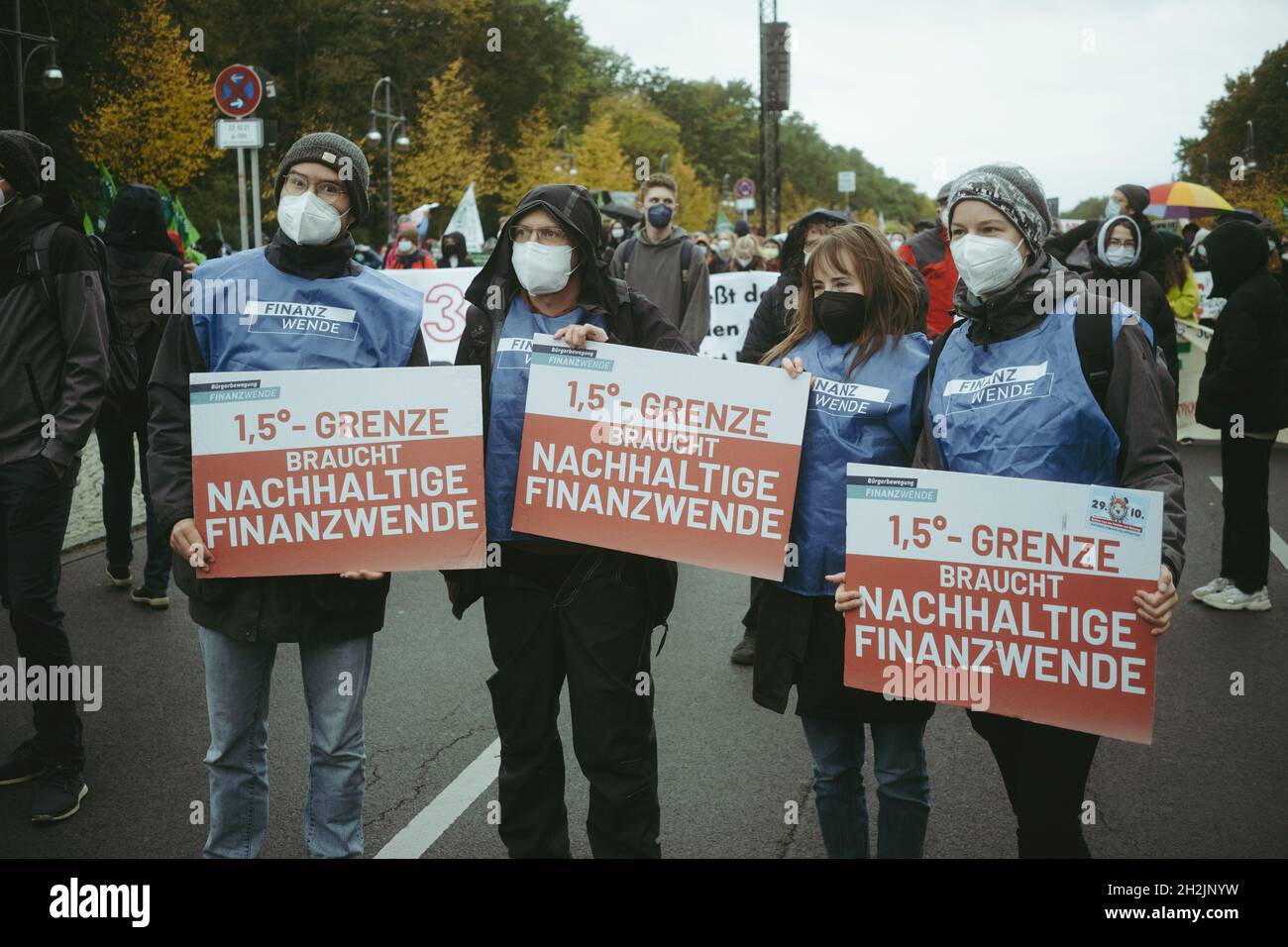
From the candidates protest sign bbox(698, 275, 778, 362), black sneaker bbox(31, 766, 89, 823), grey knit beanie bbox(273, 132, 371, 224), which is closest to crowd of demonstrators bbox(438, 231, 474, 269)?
protest sign bbox(698, 275, 778, 362)

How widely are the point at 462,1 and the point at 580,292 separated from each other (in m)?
58.0

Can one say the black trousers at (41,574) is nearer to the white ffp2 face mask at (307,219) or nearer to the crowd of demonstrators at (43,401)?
the crowd of demonstrators at (43,401)

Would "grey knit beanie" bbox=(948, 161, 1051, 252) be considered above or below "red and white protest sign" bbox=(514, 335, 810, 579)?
above

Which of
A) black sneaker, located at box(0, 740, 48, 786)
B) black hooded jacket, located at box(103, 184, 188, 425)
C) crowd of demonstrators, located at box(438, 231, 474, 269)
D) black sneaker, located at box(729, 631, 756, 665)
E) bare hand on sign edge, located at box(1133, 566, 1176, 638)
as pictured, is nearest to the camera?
bare hand on sign edge, located at box(1133, 566, 1176, 638)

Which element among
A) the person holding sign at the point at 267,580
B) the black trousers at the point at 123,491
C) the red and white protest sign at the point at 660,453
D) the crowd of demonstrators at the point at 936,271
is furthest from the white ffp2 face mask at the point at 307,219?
the crowd of demonstrators at the point at 936,271

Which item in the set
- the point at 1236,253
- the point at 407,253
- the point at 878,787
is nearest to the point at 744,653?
the point at 878,787

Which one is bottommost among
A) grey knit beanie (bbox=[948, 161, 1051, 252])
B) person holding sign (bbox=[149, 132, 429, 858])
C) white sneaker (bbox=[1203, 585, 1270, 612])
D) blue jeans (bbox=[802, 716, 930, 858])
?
white sneaker (bbox=[1203, 585, 1270, 612])

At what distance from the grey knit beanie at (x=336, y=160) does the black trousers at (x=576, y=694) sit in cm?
117

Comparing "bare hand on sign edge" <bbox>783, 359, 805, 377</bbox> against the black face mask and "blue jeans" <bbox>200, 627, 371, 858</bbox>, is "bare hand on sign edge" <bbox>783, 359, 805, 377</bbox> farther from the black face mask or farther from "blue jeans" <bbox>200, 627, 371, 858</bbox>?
"blue jeans" <bbox>200, 627, 371, 858</bbox>

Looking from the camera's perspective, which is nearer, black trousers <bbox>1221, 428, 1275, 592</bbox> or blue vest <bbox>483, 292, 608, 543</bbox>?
blue vest <bbox>483, 292, 608, 543</bbox>

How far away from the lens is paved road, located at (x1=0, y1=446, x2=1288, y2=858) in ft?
13.8

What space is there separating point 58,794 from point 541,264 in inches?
107

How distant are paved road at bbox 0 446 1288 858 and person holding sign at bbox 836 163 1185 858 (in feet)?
3.81

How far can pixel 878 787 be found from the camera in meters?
3.31
